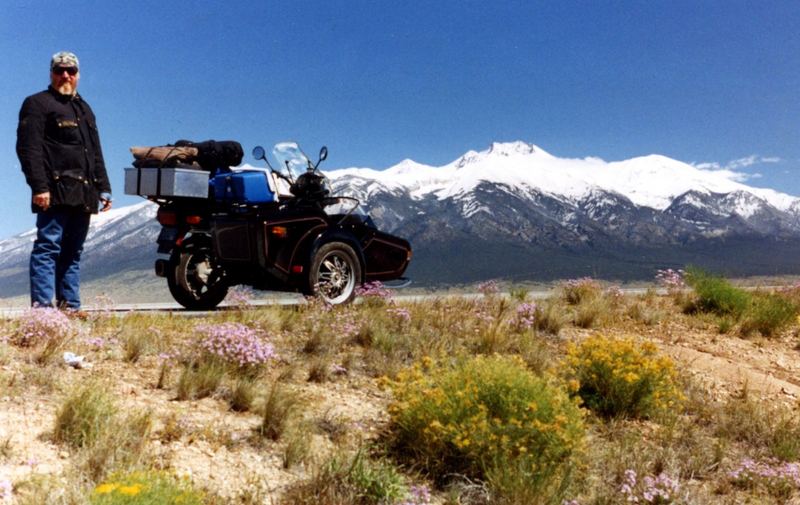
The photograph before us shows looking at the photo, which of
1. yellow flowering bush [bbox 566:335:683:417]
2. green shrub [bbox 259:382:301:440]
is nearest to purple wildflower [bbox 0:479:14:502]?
green shrub [bbox 259:382:301:440]

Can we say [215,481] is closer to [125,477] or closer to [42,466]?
[125,477]

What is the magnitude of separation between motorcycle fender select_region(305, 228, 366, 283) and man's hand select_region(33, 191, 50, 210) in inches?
116

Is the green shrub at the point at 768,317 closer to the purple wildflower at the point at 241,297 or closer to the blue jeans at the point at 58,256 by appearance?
the purple wildflower at the point at 241,297

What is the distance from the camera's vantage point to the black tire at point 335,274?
7934 millimetres

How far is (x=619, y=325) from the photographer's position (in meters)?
9.43

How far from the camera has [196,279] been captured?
855cm

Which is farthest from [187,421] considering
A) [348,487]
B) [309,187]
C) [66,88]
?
[309,187]

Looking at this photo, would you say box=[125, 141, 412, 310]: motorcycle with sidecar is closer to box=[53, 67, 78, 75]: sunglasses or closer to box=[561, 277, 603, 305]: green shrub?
box=[53, 67, 78, 75]: sunglasses

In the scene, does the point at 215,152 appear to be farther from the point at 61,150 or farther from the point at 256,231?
the point at 61,150

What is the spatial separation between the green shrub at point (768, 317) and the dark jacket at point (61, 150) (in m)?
9.55

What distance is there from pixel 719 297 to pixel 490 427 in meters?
8.91

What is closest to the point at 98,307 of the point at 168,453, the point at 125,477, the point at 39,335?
the point at 39,335

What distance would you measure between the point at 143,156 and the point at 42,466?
16.8 ft

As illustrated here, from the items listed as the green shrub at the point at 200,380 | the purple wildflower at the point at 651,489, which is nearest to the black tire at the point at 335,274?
the green shrub at the point at 200,380
